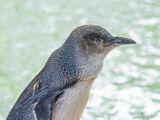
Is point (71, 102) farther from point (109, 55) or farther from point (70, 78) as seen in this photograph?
point (109, 55)

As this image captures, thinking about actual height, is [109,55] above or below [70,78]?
above

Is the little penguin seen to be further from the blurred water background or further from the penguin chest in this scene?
the blurred water background

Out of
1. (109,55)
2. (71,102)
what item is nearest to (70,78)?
(71,102)

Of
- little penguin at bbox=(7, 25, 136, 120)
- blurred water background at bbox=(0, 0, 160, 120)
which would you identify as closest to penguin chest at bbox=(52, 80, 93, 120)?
little penguin at bbox=(7, 25, 136, 120)

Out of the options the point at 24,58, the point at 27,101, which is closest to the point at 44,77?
the point at 27,101

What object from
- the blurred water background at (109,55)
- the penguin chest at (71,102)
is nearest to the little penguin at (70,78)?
the penguin chest at (71,102)

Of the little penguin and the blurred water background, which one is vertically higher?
the blurred water background

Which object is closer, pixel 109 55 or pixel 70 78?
pixel 70 78

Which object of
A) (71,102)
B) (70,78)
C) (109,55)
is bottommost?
(71,102)
